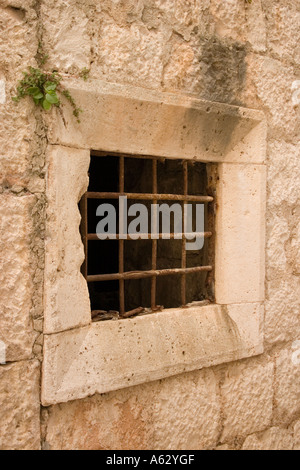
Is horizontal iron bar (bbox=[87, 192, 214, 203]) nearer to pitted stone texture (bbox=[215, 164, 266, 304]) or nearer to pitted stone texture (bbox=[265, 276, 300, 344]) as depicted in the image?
pitted stone texture (bbox=[215, 164, 266, 304])

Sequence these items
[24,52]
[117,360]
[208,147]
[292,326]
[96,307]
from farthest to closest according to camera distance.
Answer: [96,307] < [292,326] < [208,147] < [117,360] < [24,52]

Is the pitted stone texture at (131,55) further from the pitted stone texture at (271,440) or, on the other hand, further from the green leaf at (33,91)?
the pitted stone texture at (271,440)

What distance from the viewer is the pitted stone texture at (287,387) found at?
2.35 metres

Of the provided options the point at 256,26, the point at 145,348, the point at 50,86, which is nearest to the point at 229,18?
the point at 256,26

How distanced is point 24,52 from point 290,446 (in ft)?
7.37

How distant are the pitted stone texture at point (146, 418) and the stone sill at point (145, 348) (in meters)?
0.07

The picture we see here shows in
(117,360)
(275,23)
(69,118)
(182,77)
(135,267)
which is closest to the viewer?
(69,118)

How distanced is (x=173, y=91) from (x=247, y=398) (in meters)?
1.47

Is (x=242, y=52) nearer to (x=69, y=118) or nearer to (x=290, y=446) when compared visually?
(x=69, y=118)

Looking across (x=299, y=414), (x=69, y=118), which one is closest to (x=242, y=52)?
(x=69, y=118)

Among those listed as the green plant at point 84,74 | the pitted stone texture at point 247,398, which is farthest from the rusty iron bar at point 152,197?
the pitted stone texture at point 247,398

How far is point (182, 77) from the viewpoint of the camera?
1921mm

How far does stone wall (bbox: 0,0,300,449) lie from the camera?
4.98ft

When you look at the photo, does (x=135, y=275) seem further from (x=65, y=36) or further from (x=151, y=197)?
(x=65, y=36)
